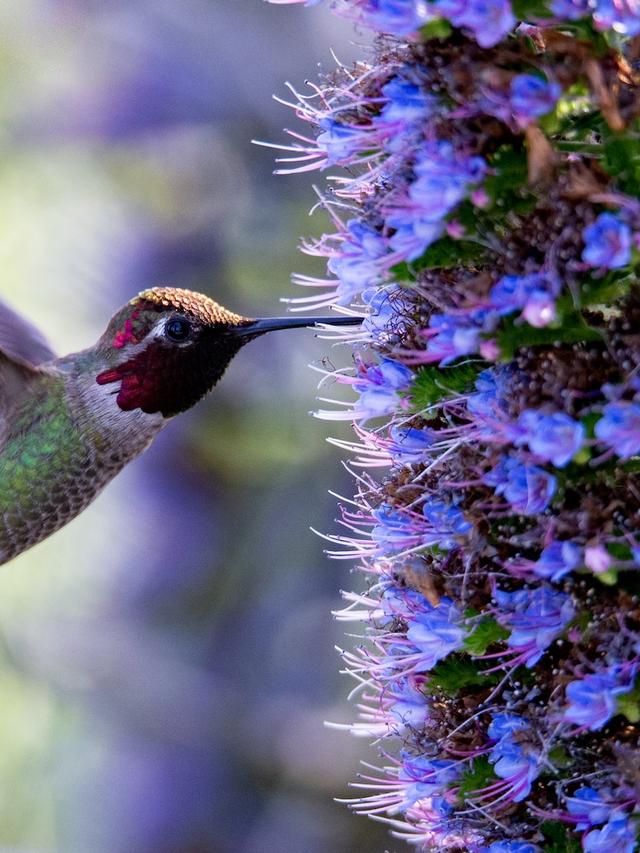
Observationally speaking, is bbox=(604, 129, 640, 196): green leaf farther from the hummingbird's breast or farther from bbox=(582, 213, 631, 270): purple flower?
the hummingbird's breast

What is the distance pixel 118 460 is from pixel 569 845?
287 cm

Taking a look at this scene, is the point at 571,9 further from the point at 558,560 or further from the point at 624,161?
the point at 558,560

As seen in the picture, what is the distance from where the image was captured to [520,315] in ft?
12.0

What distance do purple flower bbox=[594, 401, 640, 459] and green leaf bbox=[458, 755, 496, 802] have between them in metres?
1.10

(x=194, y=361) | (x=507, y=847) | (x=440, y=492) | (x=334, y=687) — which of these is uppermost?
(x=334, y=687)

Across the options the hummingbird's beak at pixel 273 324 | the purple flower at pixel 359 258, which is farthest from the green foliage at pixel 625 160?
the hummingbird's beak at pixel 273 324

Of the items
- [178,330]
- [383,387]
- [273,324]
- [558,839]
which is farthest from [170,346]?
[558,839]

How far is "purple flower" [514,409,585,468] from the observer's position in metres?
3.46

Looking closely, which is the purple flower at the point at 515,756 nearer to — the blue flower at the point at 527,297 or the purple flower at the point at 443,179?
the blue flower at the point at 527,297

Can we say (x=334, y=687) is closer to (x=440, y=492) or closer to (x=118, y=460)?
(x=118, y=460)

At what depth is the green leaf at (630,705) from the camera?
3.48 meters

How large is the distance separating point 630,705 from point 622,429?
720 mm

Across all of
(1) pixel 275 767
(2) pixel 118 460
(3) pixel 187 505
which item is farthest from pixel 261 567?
(2) pixel 118 460

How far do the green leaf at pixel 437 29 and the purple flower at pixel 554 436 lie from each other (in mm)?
1036
